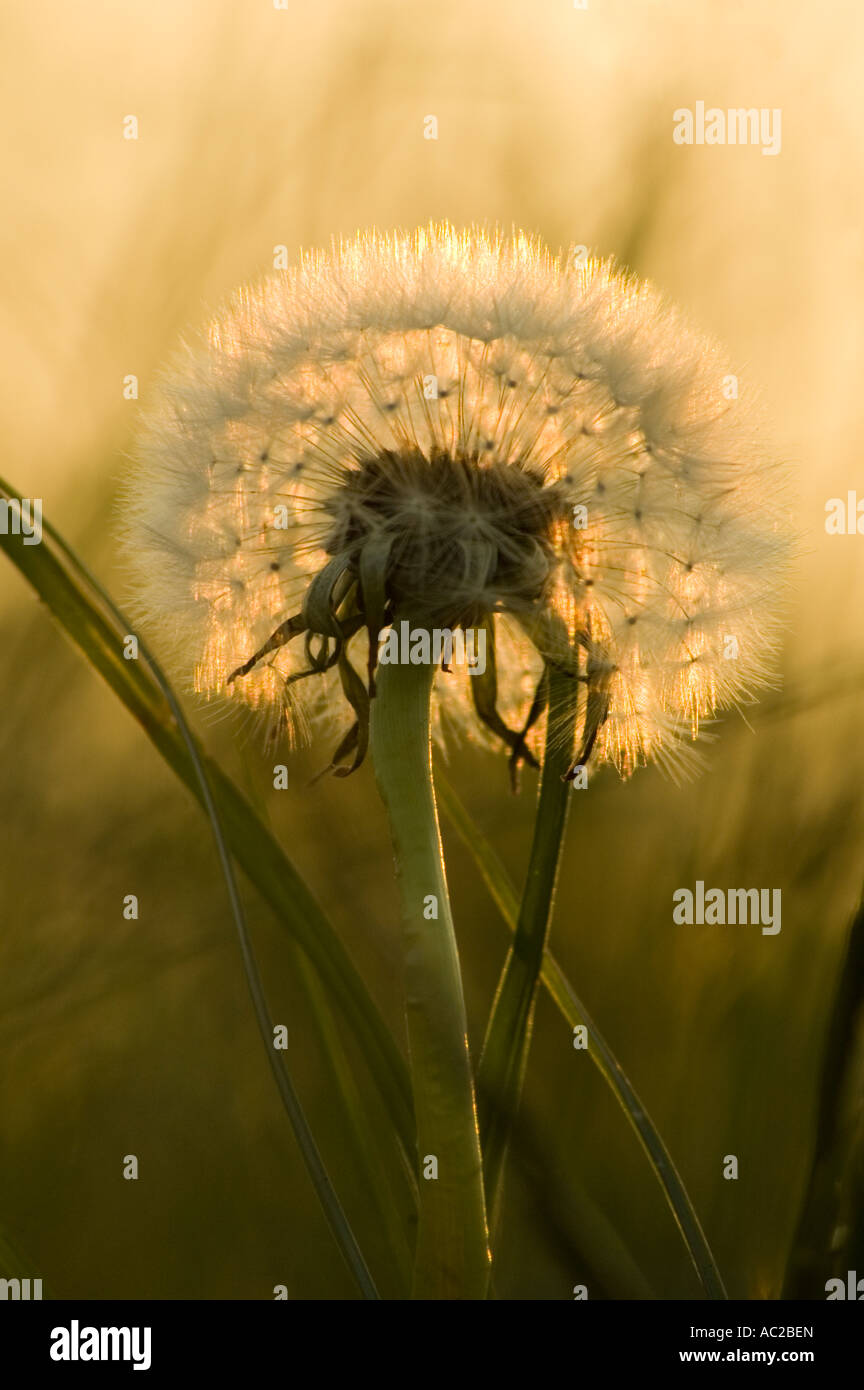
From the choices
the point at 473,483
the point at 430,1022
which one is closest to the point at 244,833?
the point at 430,1022

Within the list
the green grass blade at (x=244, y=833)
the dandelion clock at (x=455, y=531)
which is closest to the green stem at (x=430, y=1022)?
the dandelion clock at (x=455, y=531)

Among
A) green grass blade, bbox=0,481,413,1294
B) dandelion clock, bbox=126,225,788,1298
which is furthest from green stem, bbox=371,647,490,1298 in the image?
green grass blade, bbox=0,481,413,1294

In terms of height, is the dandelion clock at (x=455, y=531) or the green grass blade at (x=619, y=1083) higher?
the dandelion clock at (x=455, y=531)

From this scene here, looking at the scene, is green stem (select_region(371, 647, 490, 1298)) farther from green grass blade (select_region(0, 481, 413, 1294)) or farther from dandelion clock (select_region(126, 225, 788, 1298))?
green grass blade (select_region(0, 481, 413, 1294))

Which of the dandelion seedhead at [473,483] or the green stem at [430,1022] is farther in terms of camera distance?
the dandelion seedhead at [473,483]

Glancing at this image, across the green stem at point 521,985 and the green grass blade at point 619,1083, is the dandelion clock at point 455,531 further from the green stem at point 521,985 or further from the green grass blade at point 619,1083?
the green grass blade at point 619,1083

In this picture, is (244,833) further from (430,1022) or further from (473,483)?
(473,483)
